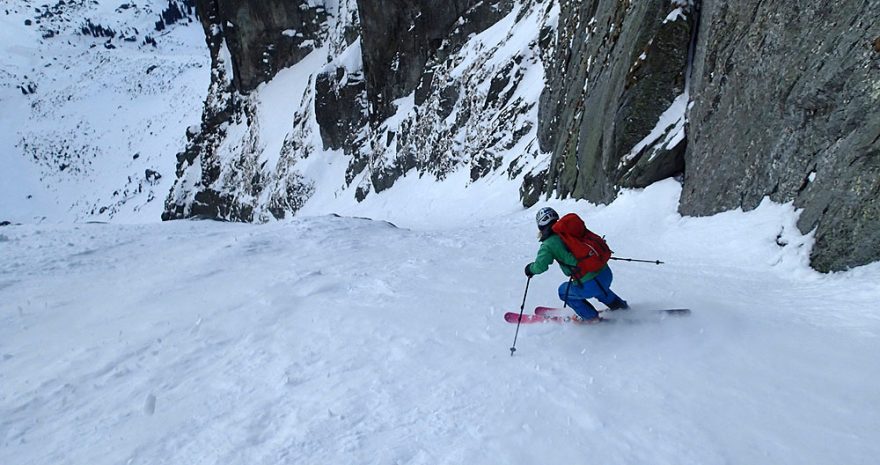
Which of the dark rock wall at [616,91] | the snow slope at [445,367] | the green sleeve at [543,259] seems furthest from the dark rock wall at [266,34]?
the green sleeve at [543,259]

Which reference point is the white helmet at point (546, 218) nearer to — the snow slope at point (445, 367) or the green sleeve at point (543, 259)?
the green sleeve at point (543, 259)

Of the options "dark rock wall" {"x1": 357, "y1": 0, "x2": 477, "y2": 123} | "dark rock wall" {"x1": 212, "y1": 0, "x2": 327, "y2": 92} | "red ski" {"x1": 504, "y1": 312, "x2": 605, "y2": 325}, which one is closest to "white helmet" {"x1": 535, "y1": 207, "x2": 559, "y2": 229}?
"red ski" {"x1": 504, "y1": 312, "x2": 605, "y2": 325}

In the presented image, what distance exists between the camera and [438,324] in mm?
6184

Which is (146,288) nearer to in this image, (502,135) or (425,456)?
(425,456)

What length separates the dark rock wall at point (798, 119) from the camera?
19.2ft

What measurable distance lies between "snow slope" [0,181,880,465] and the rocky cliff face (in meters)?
1.03

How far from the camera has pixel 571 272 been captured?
5.48 m

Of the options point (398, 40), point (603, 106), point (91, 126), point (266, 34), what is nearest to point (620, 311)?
point (603, 106)

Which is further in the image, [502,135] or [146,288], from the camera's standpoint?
[502,135]

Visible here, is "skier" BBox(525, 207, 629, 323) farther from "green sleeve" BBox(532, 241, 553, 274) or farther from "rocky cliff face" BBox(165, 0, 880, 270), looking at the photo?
"rocky cliff face" BBox(165, 0, 880, 270)

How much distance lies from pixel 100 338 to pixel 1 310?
113 inches

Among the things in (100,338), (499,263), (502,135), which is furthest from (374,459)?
(502,135)

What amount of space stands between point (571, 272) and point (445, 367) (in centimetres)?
182

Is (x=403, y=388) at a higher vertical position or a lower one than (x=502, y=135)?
lower
